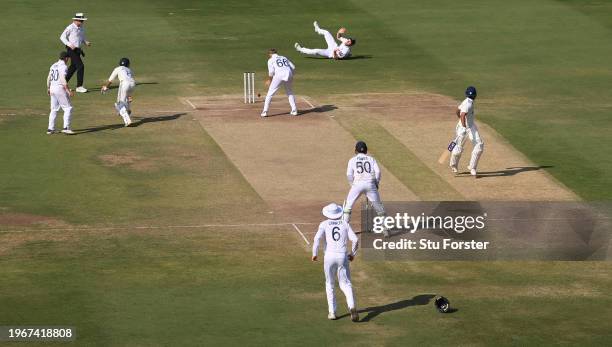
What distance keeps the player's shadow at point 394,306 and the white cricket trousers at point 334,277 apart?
46 centimetres

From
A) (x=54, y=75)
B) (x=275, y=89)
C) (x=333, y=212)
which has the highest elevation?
(x=333, y=212)

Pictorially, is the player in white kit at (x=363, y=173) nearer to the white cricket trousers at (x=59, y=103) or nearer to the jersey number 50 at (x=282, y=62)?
the jersey number 50 at (x=282, y=62)

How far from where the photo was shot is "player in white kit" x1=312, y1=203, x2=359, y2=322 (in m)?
21.5

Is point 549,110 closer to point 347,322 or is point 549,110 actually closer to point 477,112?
point 477,112

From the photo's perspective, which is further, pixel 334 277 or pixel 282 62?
pixel 282 62

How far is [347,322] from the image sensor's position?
2169 centimetres

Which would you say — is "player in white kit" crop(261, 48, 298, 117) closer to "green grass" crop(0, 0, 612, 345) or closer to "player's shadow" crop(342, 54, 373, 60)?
"green grass" crop(0, 0, 612, 345)

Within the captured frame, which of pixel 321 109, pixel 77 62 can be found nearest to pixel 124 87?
pixel 77 62

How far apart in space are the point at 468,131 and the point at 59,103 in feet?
37.3

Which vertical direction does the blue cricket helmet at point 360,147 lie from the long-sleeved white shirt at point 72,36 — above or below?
above

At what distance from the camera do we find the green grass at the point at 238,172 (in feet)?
71.5

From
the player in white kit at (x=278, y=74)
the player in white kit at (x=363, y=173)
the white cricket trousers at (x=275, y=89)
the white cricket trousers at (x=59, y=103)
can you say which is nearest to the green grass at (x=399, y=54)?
the white cricket trousers at (x=59, y=103)

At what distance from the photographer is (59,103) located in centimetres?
3469

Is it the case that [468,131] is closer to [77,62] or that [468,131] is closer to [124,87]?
[124,87]
